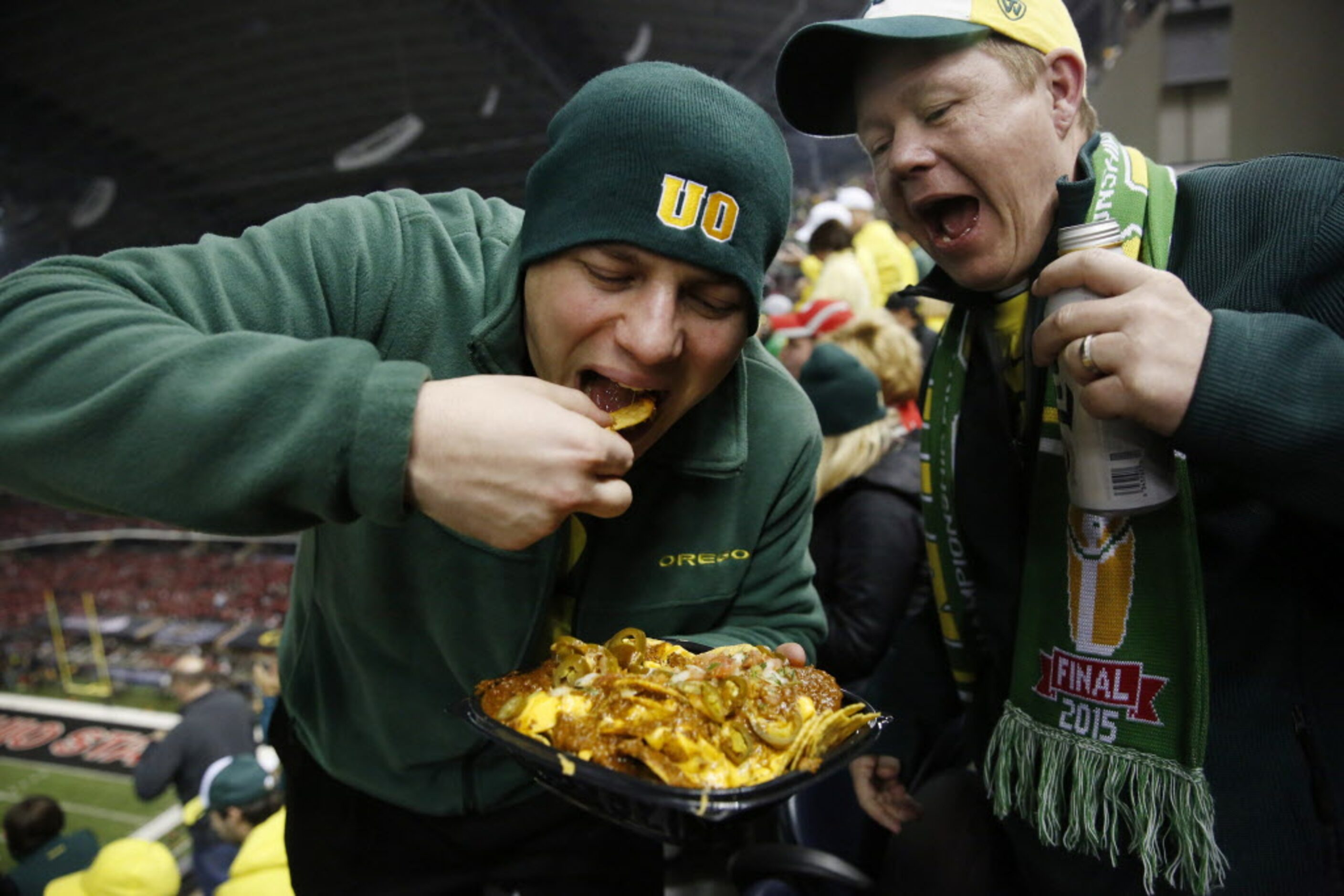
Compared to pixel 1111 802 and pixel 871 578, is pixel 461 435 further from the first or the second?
pixel 871 578

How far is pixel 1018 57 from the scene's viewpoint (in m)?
1.36

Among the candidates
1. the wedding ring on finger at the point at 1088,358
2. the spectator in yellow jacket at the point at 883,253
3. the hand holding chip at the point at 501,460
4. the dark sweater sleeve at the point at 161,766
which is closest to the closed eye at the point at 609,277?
the hand holding chip at the point at 501,460

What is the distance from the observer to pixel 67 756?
181 inches

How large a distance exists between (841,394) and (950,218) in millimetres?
1538

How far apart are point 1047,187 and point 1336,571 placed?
2.50 feet

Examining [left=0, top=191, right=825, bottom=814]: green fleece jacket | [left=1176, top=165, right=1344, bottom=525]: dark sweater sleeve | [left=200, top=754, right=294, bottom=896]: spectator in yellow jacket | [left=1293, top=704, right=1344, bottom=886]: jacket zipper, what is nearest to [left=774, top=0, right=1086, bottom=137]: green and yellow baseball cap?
[left=0, top=191, right=825, bottom=814]: green fleece jacket

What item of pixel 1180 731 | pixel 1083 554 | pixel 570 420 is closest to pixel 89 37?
pixel 570 420

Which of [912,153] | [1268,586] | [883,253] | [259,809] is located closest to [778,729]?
[1268,586]

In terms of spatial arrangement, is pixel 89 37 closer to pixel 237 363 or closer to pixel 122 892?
pixel 122 892

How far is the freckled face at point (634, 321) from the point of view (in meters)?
1.19

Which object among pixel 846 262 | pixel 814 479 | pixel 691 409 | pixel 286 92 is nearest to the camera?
pixel 691 409

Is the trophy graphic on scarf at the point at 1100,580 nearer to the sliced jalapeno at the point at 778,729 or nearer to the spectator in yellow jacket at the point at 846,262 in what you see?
the sliced jalapeno at the point at 778,729

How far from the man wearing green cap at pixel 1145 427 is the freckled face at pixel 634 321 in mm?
448

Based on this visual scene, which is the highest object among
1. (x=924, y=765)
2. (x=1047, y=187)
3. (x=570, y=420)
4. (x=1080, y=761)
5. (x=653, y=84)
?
(x=653, y=84)
